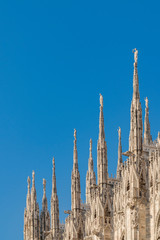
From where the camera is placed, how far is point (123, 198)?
2095 inches

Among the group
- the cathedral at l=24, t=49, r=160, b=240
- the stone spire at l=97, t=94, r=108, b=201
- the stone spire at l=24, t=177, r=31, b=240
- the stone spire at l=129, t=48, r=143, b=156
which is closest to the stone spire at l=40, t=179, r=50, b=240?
the stone spire at l=24, t=177, r=31, b=240

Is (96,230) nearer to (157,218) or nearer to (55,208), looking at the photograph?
(157,218)

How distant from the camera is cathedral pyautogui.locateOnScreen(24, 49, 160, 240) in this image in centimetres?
4994

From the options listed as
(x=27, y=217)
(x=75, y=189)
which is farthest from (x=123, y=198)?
(x=27, y=217)

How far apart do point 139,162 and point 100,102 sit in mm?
8686

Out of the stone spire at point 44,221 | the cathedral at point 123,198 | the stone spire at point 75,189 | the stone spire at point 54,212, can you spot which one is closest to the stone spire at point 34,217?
the stone spire at point 44,221

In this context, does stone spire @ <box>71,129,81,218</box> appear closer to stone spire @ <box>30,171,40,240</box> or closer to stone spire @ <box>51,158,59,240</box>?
stone spire @ <box>51,158,59,240</box>

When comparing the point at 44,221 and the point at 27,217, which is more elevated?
the point at 27,217

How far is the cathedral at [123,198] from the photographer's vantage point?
49938 millimetres

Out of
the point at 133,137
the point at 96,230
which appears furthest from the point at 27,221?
the point at 133,137

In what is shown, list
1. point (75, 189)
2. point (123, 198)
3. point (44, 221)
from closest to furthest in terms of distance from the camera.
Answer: point (123, 198)
point (75, 189)
point (44, 221)

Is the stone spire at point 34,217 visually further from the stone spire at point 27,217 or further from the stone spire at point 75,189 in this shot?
the stone spire at point 75,189

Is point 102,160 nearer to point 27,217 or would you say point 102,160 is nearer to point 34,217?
point 34,217

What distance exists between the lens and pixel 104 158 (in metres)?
56.6
